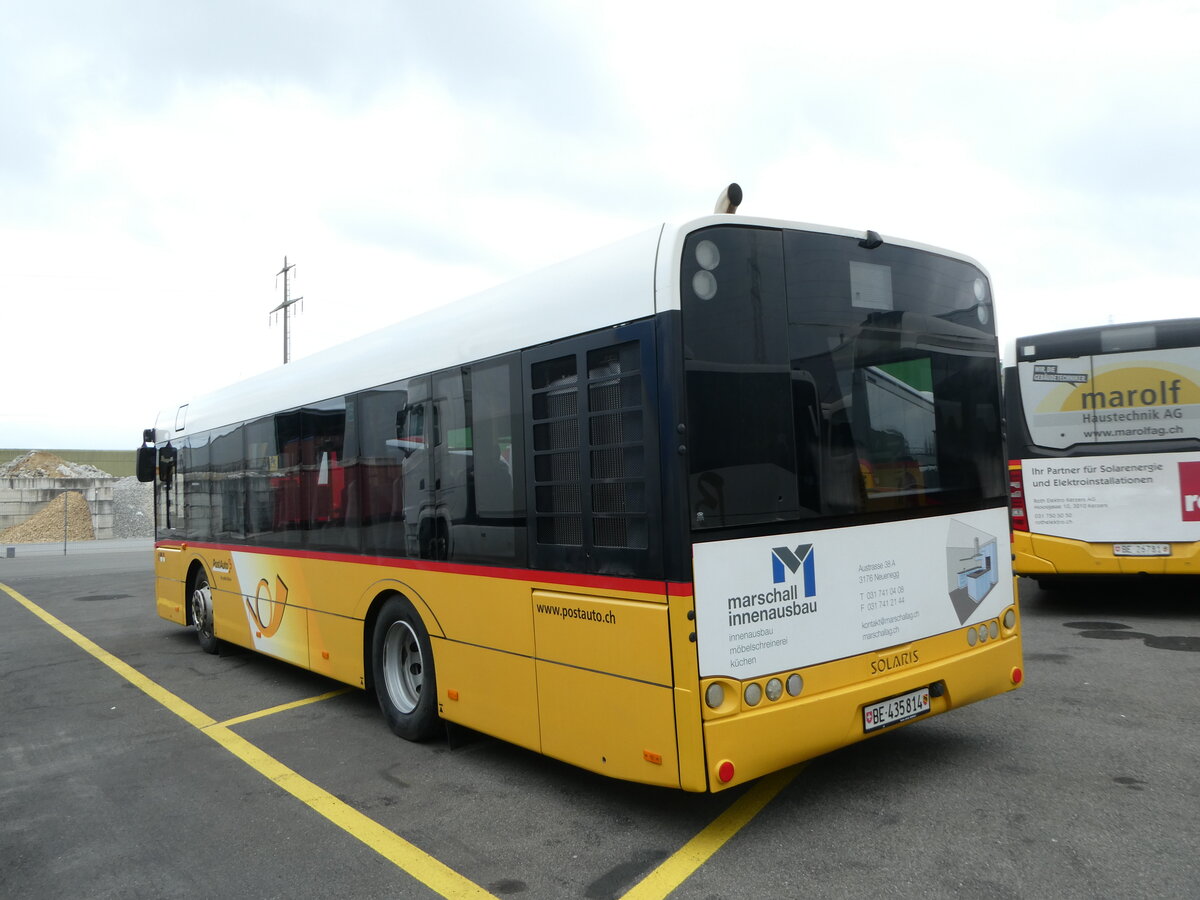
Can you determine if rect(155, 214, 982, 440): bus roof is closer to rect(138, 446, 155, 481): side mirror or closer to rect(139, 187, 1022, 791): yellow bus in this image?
rect(139, 187, 1022, 791): yellow bus

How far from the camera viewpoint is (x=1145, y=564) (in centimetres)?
880

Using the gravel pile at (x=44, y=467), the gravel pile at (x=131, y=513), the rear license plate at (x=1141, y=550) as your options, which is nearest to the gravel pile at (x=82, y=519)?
the gravel pile at (x=131, y=513)

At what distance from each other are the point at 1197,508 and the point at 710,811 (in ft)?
22.8

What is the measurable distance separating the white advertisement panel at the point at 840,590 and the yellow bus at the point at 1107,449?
4.87 meters

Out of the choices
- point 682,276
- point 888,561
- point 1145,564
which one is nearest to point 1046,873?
point 888,561

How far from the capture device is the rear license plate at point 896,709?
4172 millimetres

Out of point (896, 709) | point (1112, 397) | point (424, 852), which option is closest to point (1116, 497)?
point (1112, 397)

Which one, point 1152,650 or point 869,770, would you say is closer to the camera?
point 869,770

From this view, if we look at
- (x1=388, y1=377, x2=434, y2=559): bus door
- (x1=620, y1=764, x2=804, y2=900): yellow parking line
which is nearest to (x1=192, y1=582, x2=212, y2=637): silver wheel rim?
(x1=388, y1=377, x2=434, y2=559): bus door

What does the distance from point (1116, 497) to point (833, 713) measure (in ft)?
21.4

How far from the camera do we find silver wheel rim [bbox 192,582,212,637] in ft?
30.3

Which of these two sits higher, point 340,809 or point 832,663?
point 832,663

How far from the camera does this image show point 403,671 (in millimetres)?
6000

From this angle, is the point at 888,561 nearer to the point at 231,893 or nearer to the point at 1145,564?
the point at 231,893
